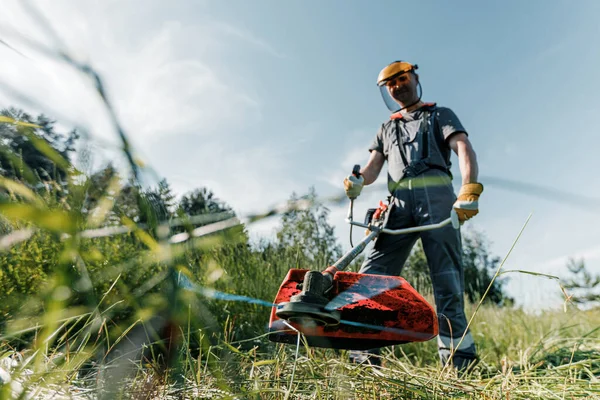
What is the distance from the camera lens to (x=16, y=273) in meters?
2.44

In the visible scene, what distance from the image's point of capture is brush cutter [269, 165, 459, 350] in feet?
6.16

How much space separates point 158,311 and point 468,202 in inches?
71.1

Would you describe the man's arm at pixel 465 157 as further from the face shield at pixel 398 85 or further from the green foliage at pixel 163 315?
the green foliage at pixel 163 315

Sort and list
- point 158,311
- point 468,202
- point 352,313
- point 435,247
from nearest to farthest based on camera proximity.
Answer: point 352,313 → point 158,311 → point 468,202 → point 435,247

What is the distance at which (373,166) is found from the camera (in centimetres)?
349

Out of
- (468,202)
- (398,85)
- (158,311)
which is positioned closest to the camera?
(158,311)

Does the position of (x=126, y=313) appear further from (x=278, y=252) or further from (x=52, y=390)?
(x=52, y=390)

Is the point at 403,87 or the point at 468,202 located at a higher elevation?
the point at 403,87

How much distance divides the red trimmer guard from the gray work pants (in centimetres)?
83

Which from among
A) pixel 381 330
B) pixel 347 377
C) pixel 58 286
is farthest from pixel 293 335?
pixel 58 286

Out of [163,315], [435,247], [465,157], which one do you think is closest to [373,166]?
[465,157]

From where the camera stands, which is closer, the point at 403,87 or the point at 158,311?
the point at 158,311

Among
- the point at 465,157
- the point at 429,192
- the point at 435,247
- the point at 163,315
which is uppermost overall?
the point at 465,157

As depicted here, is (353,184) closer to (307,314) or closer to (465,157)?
(465,157)
